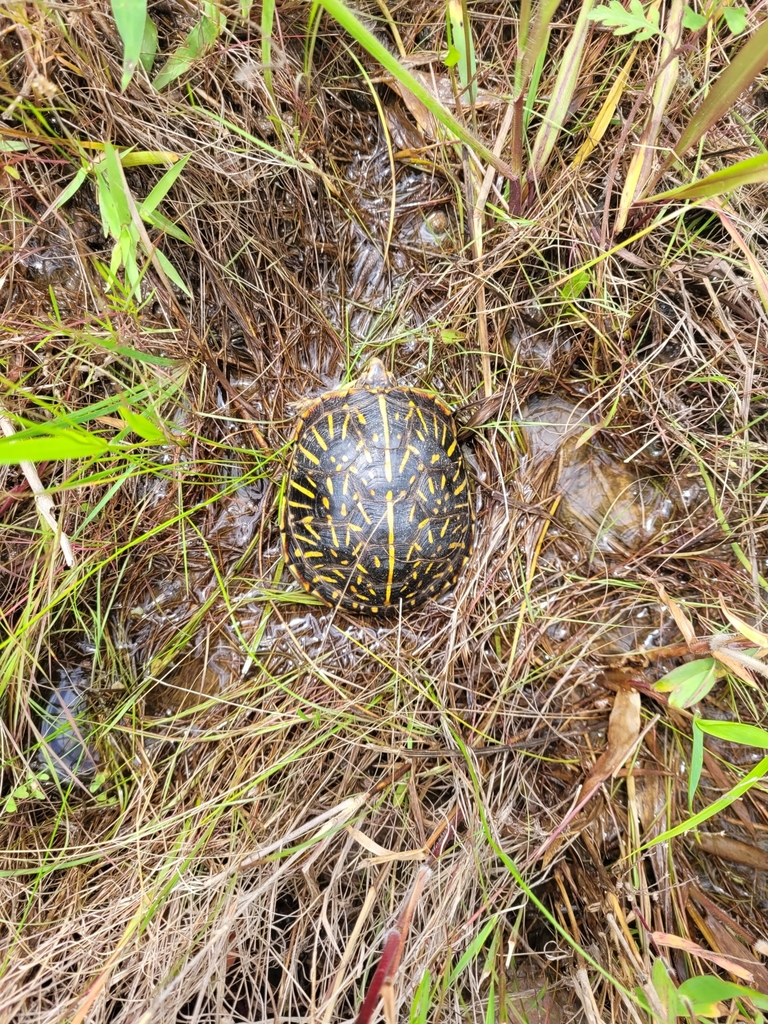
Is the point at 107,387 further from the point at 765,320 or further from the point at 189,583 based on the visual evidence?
the point at 765,320

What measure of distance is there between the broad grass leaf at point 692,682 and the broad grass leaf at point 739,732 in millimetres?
55

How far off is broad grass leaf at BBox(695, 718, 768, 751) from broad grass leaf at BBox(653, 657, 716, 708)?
0.06m

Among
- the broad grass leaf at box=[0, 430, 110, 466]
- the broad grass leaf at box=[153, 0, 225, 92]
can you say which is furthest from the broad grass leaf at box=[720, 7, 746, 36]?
the broad grass leaf at box=[0, 430, 110, 466]

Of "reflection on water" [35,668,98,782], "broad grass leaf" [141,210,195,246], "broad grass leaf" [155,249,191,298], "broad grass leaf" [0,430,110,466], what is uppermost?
"broad grass leaf" [141,210,195,246]

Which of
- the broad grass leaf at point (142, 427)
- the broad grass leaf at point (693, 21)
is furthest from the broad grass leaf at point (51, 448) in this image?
the broad grass leaf at point (693, 21)

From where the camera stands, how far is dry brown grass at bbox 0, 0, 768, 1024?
57.4 inches

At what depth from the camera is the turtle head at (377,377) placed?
1620 mm

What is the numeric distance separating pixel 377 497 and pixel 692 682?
2.74ft

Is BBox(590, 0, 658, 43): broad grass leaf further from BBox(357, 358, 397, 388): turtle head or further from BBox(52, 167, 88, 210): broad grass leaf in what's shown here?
BBox(52, 167, 88, 210): broad grass leaf

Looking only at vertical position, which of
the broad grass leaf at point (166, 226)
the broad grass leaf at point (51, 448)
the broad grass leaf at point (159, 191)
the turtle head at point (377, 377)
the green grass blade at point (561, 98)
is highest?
the green grass blade at point (561, 98)

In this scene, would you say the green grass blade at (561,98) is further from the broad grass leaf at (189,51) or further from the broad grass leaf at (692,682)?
the broad grass leaf at (692,682)

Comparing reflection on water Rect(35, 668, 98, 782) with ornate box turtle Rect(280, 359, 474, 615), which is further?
reflection on water Rect(35, 668, 98, 782)

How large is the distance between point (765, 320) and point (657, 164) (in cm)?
52

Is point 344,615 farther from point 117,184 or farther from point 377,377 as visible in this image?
point 117,184
